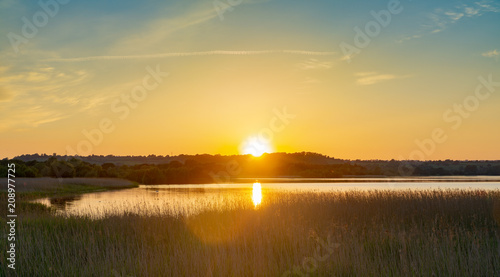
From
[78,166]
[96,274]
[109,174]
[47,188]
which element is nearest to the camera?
[96,274]

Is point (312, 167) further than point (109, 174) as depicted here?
Yes

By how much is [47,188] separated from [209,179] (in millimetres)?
47717

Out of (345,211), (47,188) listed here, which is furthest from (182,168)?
(345,211)

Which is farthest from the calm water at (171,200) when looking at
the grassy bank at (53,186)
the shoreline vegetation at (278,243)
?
the grassy bank at (53,186)

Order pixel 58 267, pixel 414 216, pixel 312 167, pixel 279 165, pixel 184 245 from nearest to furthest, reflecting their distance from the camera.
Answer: pixel 58 267, pixel 184 245, pixel 414 216, pixel 312 167, pixel 279 165

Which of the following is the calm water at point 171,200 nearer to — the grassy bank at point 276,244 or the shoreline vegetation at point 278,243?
the shoreline vegetation at point 278,243

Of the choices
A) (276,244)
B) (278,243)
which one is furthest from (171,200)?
(276,244)

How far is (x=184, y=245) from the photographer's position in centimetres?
1007

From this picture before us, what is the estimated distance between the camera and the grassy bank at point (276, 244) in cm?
800

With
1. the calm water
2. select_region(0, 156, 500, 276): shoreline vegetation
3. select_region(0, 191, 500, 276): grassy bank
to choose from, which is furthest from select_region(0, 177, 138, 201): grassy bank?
select_region(0, 191, 500, 276): grassy bank

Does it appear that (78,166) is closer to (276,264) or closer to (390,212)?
(390,212)

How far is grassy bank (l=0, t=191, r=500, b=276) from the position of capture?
800cm

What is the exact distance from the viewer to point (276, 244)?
1020cm

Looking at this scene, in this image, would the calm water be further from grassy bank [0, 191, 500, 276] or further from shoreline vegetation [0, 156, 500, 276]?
grassy bank [0, 191, 500, 276]
